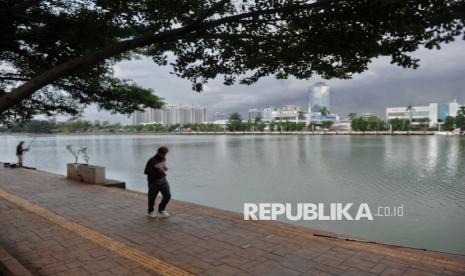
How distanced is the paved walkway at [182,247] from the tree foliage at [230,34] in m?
2.48

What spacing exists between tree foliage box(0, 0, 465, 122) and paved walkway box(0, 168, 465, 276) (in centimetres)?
248

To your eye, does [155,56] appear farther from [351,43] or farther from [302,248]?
[302,248]

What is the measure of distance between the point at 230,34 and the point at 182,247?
3.41 meters

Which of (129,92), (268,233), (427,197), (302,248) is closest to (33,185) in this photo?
(129,92)

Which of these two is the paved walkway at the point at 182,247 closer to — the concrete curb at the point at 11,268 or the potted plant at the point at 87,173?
the concrete curb at the point at 11,268

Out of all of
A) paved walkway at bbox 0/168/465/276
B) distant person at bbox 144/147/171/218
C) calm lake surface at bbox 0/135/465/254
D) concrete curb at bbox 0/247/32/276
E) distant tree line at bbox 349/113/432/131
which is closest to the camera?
concrete curb at bbox 0/247/32/276

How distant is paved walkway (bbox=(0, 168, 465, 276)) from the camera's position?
4422 mm

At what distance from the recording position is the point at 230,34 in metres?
3.49

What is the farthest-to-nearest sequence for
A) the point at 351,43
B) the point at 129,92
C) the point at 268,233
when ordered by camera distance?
the point at 129,92
the point at 268,233
the point at 351,43

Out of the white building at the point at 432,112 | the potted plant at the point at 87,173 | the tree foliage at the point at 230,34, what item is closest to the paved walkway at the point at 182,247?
the tree foliage at the point at 230,34

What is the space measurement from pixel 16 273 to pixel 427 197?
47.6 feet

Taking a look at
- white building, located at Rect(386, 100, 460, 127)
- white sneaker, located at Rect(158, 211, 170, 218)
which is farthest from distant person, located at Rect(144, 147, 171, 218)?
white building, located at Rect(386, 100, 460, 127)

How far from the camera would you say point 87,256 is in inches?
193

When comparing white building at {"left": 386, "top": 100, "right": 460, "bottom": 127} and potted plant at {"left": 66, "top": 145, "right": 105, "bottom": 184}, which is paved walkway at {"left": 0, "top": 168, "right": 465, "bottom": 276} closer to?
potted plant at {"left": 66, "top": 145, "right": 105, "bottom": 184}
